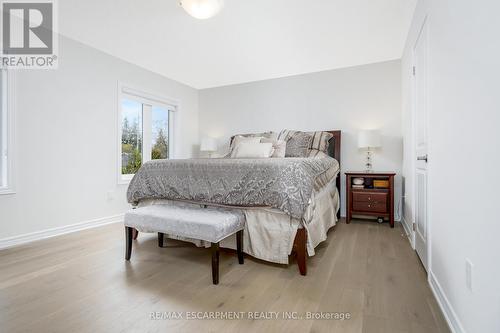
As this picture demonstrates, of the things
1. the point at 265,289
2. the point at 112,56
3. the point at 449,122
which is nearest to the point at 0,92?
the point at 112,56

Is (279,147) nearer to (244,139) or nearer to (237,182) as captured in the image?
(244,139)

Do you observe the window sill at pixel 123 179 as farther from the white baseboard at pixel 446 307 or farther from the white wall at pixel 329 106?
the white baseboard at pixel 446 307

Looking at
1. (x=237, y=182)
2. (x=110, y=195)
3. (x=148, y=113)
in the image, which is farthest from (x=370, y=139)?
(x=110, y=195)

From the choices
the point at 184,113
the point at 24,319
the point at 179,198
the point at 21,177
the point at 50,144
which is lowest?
the point at 24,319

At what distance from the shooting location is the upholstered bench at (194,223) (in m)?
1.64

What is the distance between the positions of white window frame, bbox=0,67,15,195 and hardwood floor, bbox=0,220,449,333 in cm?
71

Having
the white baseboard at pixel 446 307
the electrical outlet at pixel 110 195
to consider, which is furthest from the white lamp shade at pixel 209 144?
the white baseboard at pixel 446 307

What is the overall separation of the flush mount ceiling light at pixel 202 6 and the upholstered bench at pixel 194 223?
1.81 metres

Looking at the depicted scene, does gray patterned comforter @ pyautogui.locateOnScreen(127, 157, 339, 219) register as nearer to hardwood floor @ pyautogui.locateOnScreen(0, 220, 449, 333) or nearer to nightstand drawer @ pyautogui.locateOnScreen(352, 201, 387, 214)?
hardwood floor @ pyautogui.locateOnScreen(0, 220, 449, 333)

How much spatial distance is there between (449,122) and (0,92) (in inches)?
150

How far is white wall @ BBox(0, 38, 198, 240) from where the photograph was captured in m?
2.51

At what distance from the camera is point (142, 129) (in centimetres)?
401

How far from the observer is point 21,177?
2500 mm

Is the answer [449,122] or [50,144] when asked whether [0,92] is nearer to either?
[50,144]
